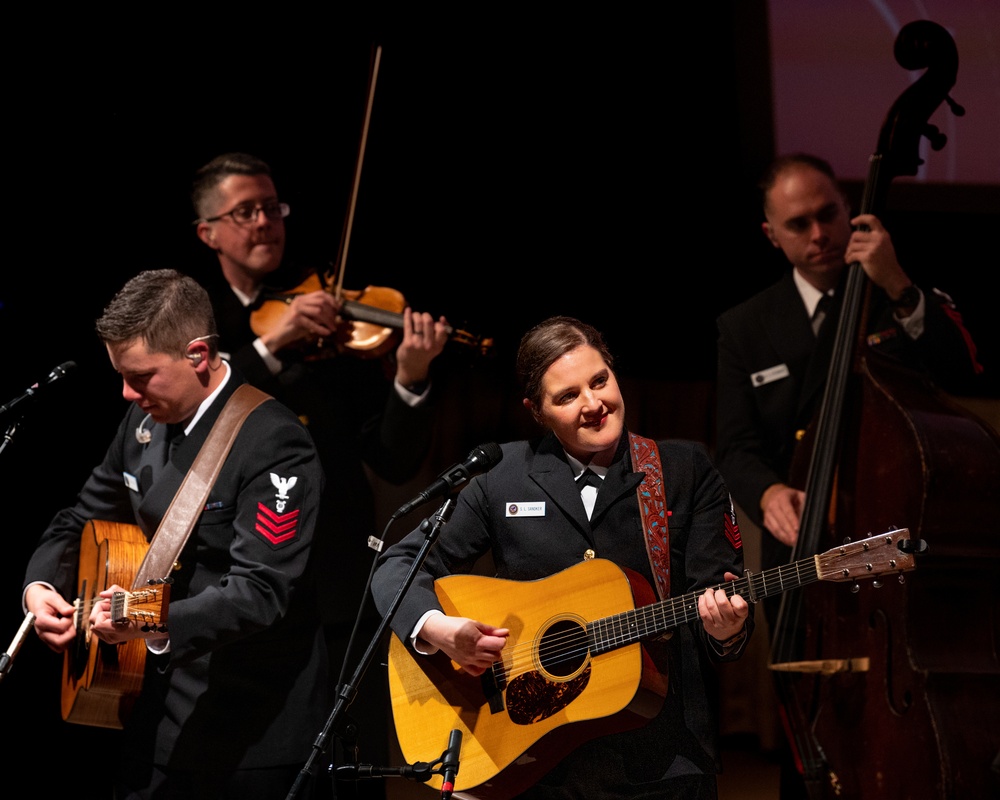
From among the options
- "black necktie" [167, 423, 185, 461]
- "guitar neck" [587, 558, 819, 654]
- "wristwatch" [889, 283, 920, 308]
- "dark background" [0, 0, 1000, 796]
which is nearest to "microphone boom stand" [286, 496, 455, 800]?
"guitar neck" [587, 558, 819, 654]

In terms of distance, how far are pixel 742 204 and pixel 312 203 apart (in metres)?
1.80

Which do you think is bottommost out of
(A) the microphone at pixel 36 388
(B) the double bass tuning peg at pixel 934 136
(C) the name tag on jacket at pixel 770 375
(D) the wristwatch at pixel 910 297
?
(C) the name tag on jacket at pixel 770 375

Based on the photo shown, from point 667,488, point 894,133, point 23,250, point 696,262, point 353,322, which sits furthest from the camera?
point 696,262

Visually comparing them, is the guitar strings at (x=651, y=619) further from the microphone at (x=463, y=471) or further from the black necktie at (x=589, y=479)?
the microphone at (x=463, y=471)

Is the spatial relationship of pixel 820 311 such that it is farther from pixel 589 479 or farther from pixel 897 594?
pixel 589 479

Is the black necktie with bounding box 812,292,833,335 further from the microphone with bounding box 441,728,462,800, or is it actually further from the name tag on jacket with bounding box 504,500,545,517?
the microphone with bounding box 441,728,462,800

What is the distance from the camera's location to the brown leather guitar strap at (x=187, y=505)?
295 cm

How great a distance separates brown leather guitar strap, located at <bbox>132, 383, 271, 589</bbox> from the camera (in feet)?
9.68

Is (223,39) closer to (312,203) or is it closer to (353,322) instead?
(312,203)

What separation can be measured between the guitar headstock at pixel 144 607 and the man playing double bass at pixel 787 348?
179cm

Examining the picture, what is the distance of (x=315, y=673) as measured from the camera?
3002 millimetres

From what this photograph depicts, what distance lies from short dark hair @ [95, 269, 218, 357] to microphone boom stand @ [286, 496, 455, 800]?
0.91m

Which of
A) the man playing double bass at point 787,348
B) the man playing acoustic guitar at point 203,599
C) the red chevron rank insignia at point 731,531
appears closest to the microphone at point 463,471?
the man playing acoustic guitar at point 203,599

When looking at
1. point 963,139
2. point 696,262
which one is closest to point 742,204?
point 696,262
